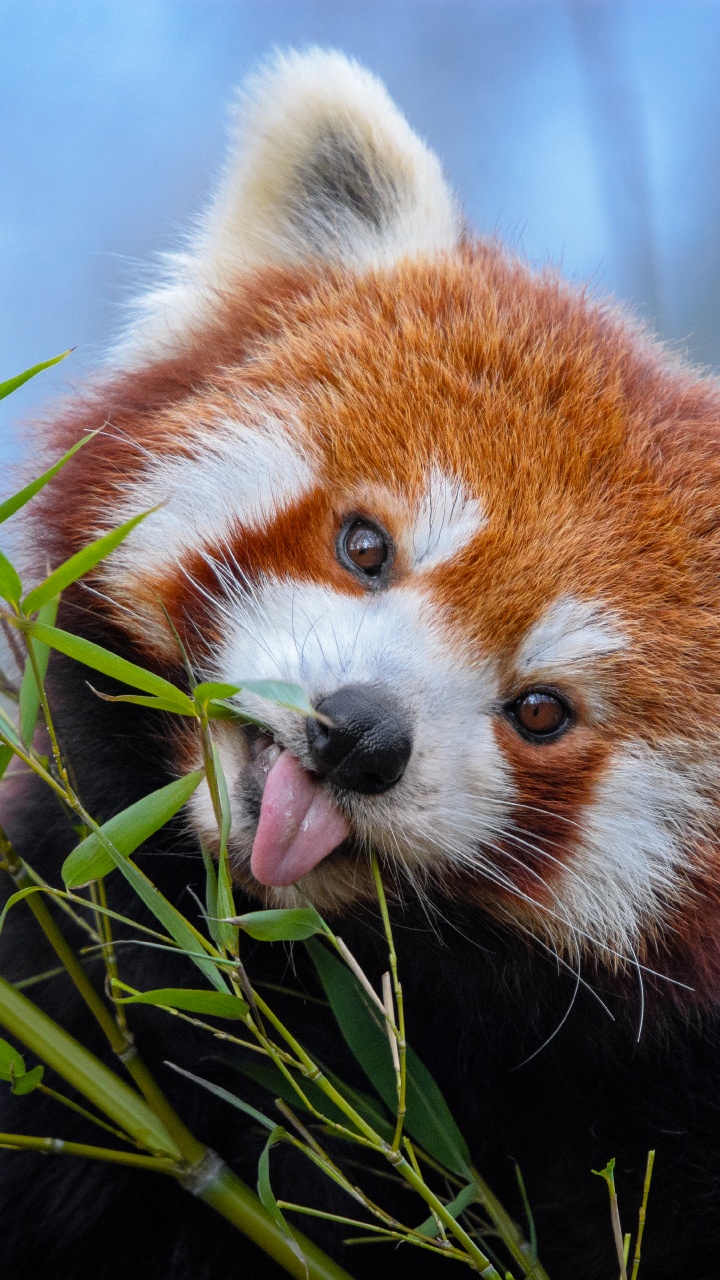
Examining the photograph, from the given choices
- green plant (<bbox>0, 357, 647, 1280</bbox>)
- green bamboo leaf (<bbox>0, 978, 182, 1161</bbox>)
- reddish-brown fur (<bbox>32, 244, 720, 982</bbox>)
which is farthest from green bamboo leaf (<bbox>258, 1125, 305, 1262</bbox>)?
reddish-brown fur (<bbox>32, 244, 720, 982</bbox>)

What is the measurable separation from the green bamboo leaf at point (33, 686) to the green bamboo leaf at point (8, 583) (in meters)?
0.04

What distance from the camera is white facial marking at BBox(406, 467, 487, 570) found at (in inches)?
44.2

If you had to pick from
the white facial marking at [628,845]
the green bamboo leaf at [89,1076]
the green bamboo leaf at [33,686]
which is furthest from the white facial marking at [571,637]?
the green bamboo leaf at [89,1076]

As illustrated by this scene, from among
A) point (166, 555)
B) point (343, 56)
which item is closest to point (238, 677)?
point (166, 555)

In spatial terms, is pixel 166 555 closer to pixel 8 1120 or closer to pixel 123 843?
pixel 123 843

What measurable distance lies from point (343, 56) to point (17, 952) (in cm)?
127

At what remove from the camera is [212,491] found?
1.21 metres

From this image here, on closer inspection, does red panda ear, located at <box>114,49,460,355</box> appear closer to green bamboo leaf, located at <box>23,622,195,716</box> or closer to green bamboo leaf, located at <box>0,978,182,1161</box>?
green bamboo leaf, located at <box>23,622,195,716</box>

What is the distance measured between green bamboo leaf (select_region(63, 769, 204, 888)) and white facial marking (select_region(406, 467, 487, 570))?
0.36 metres

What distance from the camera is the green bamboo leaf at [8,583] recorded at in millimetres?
896

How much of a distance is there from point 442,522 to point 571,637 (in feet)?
0.59

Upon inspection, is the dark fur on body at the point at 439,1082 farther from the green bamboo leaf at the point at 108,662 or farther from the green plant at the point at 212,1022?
the green bamboo leaf at the point at 108,662

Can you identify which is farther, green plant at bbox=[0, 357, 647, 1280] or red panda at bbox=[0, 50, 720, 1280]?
red panda at bbox=[0, 50, 720, 1280]

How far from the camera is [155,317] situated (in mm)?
1455
